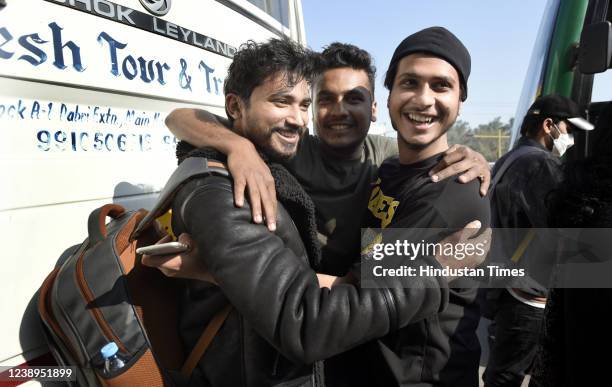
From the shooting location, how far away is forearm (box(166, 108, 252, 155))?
4.53ft

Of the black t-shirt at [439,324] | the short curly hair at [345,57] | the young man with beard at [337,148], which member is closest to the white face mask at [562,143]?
the young man with beard at [337,148]

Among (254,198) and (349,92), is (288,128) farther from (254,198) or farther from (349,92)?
(349,92)

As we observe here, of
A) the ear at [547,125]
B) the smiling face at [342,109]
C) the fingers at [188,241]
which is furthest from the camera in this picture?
the ear at [547,125]

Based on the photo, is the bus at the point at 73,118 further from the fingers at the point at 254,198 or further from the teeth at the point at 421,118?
the teeth at the point at 421,118

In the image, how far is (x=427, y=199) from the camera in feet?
4.19

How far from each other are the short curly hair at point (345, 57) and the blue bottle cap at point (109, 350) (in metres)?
1.45

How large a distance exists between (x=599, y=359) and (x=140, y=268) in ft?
4.26

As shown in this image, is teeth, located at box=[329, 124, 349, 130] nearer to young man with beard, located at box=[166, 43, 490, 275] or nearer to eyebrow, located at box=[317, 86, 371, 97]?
young man with beard, located at box=[166, 43, 490, 275]

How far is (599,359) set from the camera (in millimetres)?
1040

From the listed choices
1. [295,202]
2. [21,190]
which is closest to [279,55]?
[295,202]

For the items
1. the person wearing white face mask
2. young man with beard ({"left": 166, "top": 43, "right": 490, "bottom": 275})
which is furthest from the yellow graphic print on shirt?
the person wearing white face mask

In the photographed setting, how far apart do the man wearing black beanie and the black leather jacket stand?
207mm

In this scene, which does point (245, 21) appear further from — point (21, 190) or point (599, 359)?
point (599, 359)

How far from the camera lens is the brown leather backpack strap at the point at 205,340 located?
1273 millimetres
